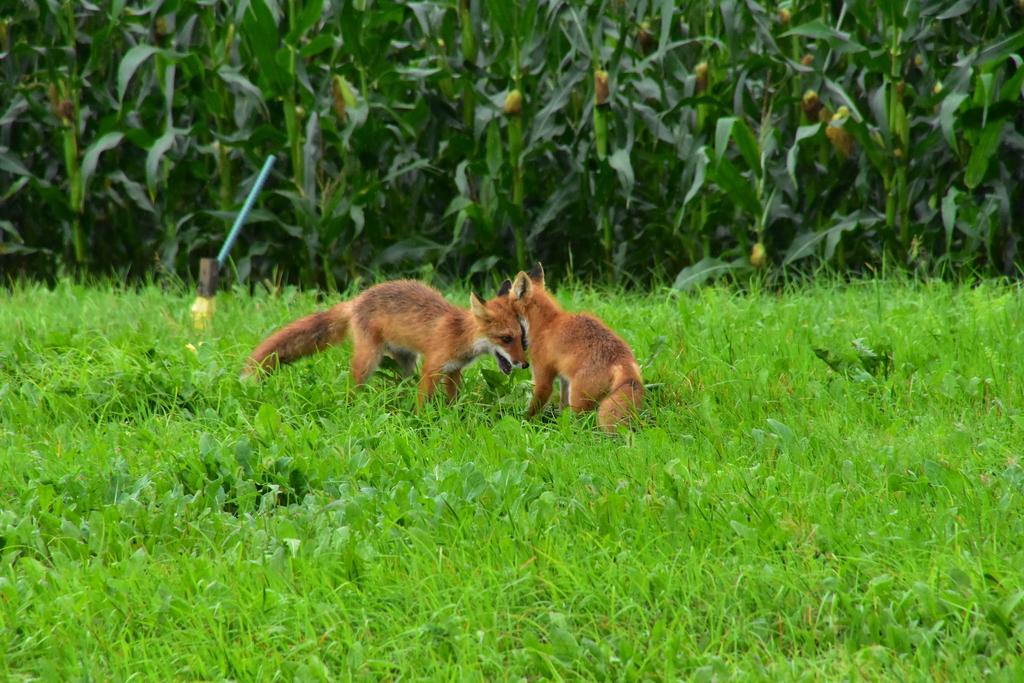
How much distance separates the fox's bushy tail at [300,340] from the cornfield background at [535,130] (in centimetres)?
303

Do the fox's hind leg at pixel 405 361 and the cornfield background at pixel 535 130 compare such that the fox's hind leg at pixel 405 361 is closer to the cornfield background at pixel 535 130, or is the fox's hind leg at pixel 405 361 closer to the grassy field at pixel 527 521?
the grassy field at pixel 527 521

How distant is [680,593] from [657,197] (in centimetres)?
675

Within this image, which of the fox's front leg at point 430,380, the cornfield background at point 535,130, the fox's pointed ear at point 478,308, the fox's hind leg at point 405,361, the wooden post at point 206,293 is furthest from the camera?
the cornfield background at point 535,130

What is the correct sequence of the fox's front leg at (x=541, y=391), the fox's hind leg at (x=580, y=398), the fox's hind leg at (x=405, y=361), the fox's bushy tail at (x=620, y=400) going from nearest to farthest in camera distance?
1. the fox's bushy tail at (x=620, y=400)
2. the fox's hind leg at (x=580, y=398)
3. the fox's front leg at (x=541, y=391)
4. the fox's hind leg at (x=405, y=361)

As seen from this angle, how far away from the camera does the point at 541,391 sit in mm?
6316

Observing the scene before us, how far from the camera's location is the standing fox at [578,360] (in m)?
5.91

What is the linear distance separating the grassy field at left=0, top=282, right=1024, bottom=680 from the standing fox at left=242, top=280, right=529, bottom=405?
0.17 metres

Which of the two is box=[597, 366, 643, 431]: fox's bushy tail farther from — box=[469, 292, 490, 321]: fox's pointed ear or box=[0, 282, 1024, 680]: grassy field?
box=[469, 292, 490, 321]: fox's pointed ear

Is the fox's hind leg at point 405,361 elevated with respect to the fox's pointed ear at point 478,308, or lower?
lower

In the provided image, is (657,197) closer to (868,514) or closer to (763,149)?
(763,149)

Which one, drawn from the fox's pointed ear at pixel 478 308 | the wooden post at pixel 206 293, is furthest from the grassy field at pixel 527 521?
the wooden post at pixel 206 293

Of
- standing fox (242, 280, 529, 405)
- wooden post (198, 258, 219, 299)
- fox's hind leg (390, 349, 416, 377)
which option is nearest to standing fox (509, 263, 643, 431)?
standing fox (242, 280, 529, 405)

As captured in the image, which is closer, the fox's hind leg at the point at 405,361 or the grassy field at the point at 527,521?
the grassy field at the point at 527,521

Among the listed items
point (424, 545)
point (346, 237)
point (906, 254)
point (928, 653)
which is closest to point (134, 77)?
point (346, 237)
